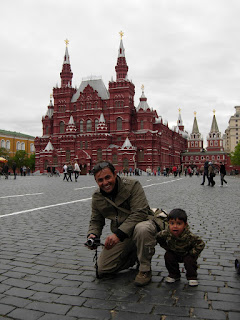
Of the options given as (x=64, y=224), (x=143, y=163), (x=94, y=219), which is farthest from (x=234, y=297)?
(x=143, y=163)

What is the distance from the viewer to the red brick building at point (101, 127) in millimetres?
57875

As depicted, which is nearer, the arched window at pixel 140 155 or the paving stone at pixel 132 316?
the paving stone at pixel 132 316

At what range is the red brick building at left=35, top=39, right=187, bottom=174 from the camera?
5788 cm

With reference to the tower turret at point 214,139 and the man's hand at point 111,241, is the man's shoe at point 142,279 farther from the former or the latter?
the tower turret at point 214,139

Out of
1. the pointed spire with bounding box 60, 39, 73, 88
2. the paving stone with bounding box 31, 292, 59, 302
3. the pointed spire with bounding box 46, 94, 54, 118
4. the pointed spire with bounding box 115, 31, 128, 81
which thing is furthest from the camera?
the pointed spire with bounding box 46, 94, 54, 118

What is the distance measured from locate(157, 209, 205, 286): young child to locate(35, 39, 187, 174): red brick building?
52.2 m

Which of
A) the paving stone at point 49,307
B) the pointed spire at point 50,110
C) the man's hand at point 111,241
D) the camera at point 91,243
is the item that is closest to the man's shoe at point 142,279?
the man's hand at point 111,241

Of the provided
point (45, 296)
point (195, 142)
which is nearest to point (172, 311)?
point (45, 296)

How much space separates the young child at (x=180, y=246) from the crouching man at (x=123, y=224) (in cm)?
18

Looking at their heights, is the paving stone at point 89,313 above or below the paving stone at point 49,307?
below

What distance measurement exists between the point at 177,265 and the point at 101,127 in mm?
55135

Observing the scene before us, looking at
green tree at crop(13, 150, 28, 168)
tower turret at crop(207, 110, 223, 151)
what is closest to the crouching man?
green tree at crop(13, 150, 28, 168)

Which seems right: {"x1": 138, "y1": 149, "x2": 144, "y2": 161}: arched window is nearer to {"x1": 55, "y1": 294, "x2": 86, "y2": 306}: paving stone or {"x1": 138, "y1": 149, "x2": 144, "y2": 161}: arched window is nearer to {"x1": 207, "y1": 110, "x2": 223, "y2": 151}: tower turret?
{"x1": 55, "y1": 294, "x2": 86, "y2": 306}: paving stone

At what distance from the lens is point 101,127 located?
190ft
